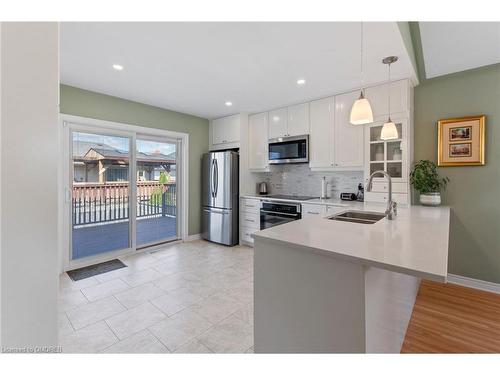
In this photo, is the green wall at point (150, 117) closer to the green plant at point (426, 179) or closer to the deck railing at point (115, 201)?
the deck railing at point (115, 201)

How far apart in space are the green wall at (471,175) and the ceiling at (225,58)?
1.98 ft

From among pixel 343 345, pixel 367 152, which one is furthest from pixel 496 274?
pixel 343 345

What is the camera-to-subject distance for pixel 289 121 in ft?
12.7

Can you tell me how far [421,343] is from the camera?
172 cm

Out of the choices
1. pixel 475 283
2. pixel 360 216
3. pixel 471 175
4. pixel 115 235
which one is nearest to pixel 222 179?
pixel 115 235

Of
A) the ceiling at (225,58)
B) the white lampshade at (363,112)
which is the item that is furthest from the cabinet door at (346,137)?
the white lampshade at (363,112)

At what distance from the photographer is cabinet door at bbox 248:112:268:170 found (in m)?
4.20

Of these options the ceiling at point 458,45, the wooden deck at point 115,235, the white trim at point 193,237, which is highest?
the ceiling at point 458,45

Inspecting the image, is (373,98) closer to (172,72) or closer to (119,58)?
(172,72)

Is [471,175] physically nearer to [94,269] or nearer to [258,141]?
[258,141]

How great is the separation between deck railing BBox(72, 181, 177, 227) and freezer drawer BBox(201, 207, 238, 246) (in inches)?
27.5

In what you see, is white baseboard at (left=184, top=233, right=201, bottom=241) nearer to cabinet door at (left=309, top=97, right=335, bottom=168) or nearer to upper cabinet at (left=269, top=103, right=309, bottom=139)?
upper cabinet at (left=269, top=103, right=309, bottom=139)

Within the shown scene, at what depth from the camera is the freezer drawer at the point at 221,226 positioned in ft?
13.6

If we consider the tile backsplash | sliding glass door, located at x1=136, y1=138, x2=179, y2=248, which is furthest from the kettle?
sliding glass door, located at x1=136, y1=138, x2=179, y2=248
